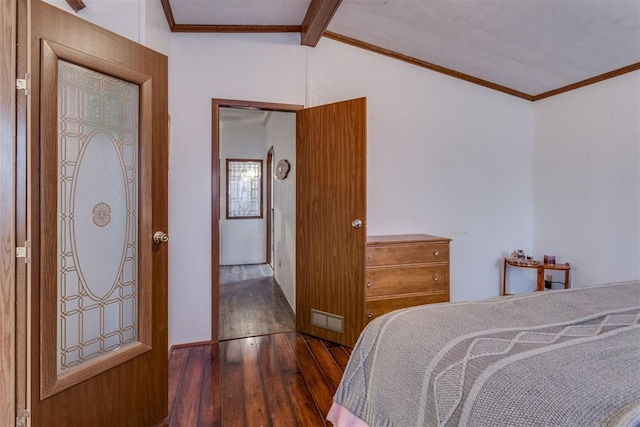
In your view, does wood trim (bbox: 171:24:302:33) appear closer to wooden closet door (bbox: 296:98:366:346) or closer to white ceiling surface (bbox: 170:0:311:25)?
white ceiling surface (bbox: 170:0:311:25)

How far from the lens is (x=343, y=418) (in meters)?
1.27

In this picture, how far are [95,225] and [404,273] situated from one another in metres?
2.22

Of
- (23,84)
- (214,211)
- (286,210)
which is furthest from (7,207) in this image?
(286,210)

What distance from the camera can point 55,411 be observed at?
1.30 metres

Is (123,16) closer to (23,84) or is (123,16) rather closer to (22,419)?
(23,84)

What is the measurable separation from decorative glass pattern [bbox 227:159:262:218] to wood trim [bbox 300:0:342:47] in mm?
3500

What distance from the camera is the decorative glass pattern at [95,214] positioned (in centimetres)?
139

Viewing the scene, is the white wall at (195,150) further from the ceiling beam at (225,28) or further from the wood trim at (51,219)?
the wood trim at (51,219)

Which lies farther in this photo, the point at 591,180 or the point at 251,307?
the point at 251,307

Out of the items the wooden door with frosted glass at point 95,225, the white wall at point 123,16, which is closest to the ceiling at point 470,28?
the white wall at point 123,16

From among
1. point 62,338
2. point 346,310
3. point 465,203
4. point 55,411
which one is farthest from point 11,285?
point 465,203

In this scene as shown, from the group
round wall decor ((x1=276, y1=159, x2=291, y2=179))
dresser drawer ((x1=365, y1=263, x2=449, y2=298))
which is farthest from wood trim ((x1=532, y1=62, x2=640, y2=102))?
round wall decor ((x1=276, y1=159, x2=291, y2=179))

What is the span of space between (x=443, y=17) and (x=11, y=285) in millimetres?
3074

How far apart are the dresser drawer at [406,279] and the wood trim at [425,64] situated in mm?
2049
